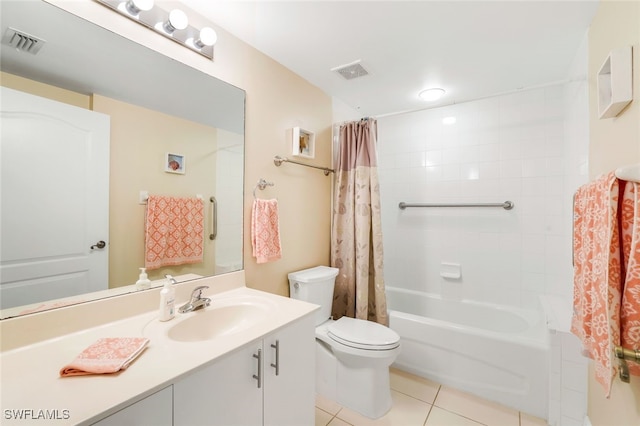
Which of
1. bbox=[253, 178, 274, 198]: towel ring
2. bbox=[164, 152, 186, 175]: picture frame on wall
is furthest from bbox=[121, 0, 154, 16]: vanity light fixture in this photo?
bbox=[253, 178, 274, 198]: towel ring

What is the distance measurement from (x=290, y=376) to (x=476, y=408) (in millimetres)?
1335

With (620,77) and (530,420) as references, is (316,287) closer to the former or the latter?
(530,420)

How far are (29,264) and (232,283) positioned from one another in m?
0.83

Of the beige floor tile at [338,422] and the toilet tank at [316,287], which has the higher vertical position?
the toilet tank at [316,287]

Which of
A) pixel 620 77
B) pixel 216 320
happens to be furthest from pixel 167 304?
pixel 620 77

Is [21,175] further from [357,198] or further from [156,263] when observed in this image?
[357,198]

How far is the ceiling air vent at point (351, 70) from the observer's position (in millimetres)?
1852

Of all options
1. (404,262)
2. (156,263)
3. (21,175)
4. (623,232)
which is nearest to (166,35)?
(21,175)

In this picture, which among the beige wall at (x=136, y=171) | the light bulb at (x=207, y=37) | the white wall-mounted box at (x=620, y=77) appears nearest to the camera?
the white wall-mounted box at (x=620, y=77)

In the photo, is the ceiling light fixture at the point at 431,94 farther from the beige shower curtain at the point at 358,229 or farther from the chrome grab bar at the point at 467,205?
the chrome grab bar at the point at 467,205

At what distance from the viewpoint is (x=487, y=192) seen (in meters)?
2.38

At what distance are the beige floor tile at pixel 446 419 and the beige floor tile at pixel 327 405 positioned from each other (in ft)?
1.77

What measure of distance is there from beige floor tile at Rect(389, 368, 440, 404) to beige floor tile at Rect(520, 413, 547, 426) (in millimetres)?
471

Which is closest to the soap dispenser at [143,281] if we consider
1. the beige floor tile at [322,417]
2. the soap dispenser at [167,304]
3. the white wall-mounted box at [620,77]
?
the soap dispenser at [167,304]
